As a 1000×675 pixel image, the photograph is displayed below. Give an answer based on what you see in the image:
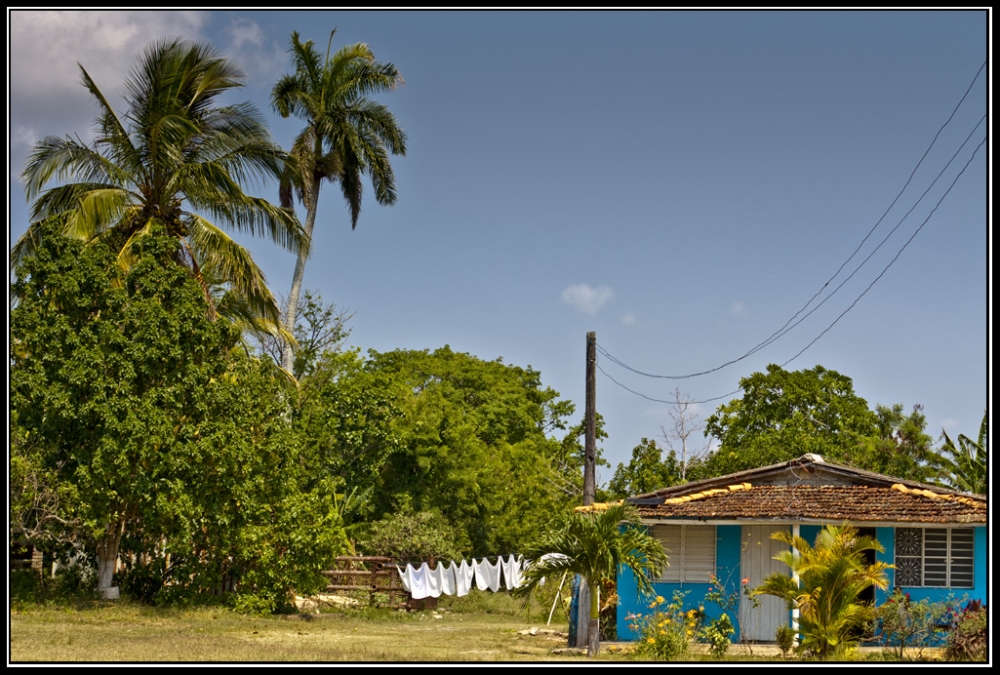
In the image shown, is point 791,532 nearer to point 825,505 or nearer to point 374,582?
point 825,505

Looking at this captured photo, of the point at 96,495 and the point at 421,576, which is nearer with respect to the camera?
the point at 96,495

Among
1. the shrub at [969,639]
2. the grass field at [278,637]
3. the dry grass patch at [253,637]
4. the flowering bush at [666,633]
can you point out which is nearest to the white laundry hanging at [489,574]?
the grass field at [278,637]

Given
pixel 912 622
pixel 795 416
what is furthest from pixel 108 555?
pixel 795 416

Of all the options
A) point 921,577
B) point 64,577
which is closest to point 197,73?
point 64,577

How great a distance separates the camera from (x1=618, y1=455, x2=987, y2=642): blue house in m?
19.8

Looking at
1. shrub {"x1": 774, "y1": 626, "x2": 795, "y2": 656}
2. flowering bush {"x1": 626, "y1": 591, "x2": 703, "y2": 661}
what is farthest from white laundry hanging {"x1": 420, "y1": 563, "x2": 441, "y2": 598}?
shrub {"x1": 774, "y1": 626, "x2": 795, "y2": 656}

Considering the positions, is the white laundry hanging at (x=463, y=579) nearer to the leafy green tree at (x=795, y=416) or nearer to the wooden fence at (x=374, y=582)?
the wooden fence at (x=374, y=582)

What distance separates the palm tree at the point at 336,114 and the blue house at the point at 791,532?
55.5 feet

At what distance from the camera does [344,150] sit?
113 feet

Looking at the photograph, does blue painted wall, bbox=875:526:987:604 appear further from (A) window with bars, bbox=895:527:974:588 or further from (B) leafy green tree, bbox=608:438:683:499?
(B) leafy green tree, bbox=608:438:683:499

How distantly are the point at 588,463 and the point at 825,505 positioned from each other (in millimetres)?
4488

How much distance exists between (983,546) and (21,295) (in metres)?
20.1

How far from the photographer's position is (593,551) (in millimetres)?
17391

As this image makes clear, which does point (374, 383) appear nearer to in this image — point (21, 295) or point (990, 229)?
point (21, 295)
